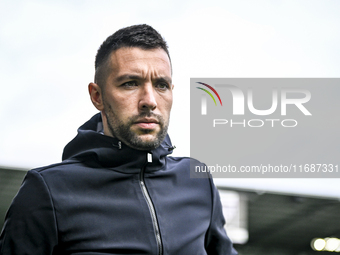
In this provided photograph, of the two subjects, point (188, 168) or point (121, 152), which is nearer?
point (121, 152)

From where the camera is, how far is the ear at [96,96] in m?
2.06

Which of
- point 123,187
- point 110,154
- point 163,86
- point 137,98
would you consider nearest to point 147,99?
point 137,98

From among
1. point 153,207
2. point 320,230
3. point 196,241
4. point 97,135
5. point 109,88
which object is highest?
point 109,88

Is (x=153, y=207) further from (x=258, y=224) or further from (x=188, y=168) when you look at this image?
(x=258, y=224)

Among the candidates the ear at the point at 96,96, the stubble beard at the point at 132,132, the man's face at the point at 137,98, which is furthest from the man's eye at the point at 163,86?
the ear at the point at 96,96

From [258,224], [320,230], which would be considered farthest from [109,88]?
[320,230]

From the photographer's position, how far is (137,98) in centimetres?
189

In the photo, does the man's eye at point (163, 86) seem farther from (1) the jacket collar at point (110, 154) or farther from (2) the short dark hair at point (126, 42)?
(1) the jacket collar at point (110, 154)

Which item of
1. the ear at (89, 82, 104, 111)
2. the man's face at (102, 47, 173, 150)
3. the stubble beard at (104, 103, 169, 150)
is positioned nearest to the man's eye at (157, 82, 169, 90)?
the man's face at (102, 47, 173, 150)

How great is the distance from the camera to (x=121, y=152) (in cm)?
194

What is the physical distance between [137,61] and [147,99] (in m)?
0.20

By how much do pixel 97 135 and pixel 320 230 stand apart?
2180 centimetres

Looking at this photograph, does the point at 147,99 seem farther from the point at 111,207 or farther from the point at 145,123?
the point at 111,207

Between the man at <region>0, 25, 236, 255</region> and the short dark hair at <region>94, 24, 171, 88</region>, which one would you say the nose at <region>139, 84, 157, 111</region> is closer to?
the man at <region>0, 25, 236, 255</region>
